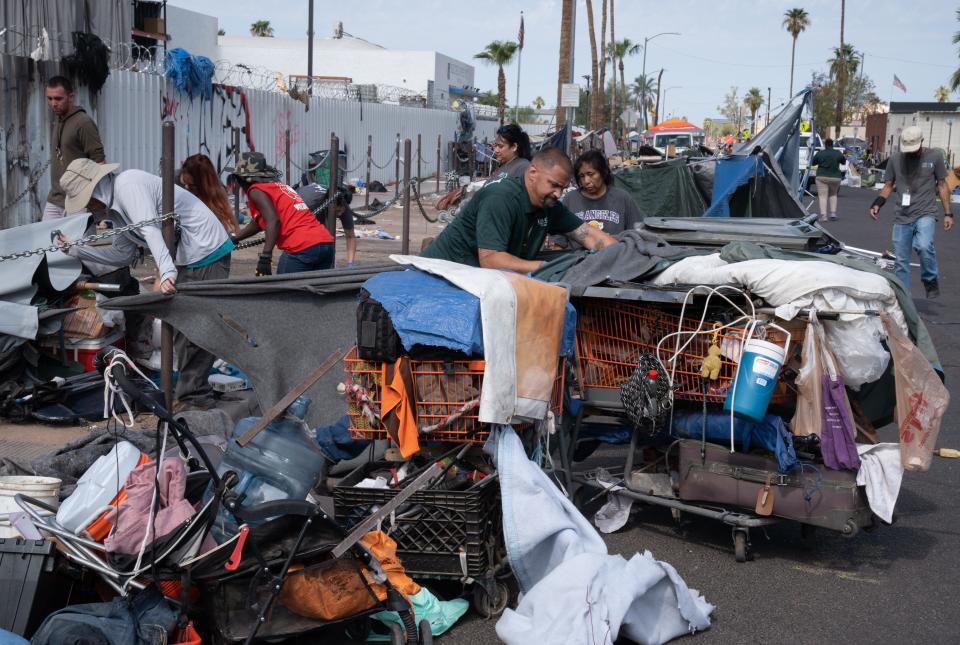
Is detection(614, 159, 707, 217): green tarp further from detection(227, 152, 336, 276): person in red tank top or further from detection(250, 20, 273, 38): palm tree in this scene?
detection(250, 20, 273, 38): palm tree

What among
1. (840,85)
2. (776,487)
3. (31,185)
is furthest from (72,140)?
(840,85)

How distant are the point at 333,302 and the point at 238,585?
2385 millimetres

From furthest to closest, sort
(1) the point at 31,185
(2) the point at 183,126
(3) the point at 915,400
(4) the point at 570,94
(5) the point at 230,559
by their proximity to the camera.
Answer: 1. (4) the point at 570,94
2. (2) the point at 183,126
3. (1) the point at 31,185
4. (3) the point at 915,400
5. (5) the point at 230,559

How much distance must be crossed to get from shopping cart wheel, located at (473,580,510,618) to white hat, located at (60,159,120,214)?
4044 millimetres

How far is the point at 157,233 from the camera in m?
6.73

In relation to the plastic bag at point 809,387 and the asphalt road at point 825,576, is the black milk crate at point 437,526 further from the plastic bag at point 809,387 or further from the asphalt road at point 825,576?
the plastic bag at point 809,387

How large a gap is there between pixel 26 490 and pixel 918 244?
11268mm

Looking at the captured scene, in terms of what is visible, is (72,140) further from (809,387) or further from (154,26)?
(154,26)

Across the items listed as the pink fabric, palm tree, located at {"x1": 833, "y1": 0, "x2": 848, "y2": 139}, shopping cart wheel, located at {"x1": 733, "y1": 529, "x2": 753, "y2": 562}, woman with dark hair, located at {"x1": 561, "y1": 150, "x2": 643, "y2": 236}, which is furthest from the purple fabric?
palm tree, located at {"x1": 833, "y1": 0, "x2": 848, "y2": 139}

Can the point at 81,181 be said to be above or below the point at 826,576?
above

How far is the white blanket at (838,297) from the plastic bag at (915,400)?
0.31ft

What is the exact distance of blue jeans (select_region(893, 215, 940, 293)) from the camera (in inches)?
494

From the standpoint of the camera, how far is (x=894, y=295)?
5.09 m

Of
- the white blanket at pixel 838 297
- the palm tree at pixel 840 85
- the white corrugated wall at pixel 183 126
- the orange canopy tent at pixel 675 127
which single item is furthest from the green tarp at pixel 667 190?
the palm tree at pixel 840 85
